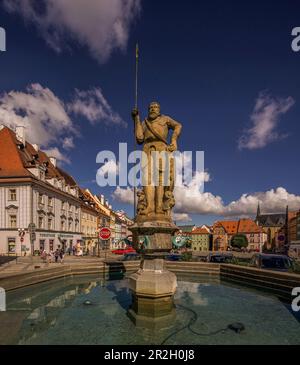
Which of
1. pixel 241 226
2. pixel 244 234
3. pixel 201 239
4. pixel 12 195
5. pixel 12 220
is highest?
pixel 12 195

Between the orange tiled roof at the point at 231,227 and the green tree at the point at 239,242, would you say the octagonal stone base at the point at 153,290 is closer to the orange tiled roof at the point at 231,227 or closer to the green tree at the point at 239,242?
the green tree at the point at 239,242

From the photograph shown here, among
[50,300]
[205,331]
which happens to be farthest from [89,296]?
[205,331]

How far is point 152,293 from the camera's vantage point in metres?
6.93

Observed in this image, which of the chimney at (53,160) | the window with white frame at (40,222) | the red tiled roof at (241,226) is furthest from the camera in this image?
the red tiled roof at (241,226)

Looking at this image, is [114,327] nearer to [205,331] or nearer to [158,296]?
[158,296]

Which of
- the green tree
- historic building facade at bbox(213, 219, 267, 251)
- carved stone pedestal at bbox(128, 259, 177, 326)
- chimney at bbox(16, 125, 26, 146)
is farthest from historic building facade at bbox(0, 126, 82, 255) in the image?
historic building facade at bbox(213, 219, 267, 251)

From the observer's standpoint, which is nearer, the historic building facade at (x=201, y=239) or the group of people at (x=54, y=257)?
the group of people at (x=54, y=257)

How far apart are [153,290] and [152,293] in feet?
0.25

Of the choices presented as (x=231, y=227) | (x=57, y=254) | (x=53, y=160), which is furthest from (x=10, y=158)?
(x=231, y=227)

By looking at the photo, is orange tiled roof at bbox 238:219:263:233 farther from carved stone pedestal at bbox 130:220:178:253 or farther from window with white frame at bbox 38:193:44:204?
carved stone pedestal at bbox 130:220:178:253

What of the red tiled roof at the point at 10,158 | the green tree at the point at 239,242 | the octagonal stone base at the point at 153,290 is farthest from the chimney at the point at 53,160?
the green tree at the point at 239,242

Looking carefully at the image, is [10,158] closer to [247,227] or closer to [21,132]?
[21,132]

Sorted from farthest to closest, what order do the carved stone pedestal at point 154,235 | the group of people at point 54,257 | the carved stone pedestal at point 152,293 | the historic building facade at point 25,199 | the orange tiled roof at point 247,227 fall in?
1. the orange tiled roof at point 247,227
2. the historic building facade at point 25,199
3. the group of people at point 54,257
4. the carved stone pedestal at point 154,235
5. the carved stone pedestal at point 152,293

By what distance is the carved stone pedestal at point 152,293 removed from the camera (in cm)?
694
